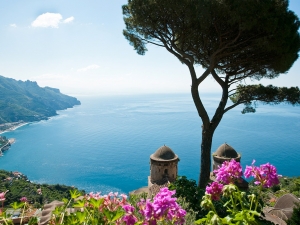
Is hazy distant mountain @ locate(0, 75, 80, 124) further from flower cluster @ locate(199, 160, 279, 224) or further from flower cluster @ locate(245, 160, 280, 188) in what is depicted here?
flower cluster @ locate(245, 160, 280, 188)

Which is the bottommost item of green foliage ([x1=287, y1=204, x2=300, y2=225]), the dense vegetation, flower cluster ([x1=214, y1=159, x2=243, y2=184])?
the dense vegetation

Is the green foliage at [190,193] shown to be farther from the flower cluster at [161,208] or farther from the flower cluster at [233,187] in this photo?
the flower cluster at [161,208]

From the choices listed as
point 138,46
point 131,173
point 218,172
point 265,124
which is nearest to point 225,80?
point 138,46

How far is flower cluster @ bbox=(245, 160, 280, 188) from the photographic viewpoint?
2068mm

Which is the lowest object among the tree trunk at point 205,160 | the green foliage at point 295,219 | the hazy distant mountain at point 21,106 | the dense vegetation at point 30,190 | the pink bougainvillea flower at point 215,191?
the dense vegetation at point 30,190

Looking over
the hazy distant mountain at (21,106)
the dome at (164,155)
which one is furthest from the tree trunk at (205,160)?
the hazy distant mountain at (21,106)

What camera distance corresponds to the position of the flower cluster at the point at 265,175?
2068 mm

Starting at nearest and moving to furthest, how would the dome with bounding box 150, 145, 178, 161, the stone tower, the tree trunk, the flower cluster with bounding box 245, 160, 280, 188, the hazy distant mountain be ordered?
the flower cluster with bounding box 245, 160, 280, 188
the tree trunk
the stone tower
the dome with bounding box 150, 145, 178, 161
the hazy distant mountain

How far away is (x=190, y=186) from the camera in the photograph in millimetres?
4363

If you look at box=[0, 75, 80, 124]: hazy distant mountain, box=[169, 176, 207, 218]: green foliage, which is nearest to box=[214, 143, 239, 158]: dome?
box=[169, 176, 207, 218]: green foliage

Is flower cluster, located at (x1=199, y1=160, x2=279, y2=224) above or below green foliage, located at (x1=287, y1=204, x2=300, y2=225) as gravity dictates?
above

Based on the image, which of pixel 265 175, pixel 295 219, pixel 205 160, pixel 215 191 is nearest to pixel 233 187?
pixel 215 191

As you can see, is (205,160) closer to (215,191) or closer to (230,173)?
(230,173)

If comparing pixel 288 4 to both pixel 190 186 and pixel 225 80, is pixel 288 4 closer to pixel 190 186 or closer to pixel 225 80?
pixel 225 80
